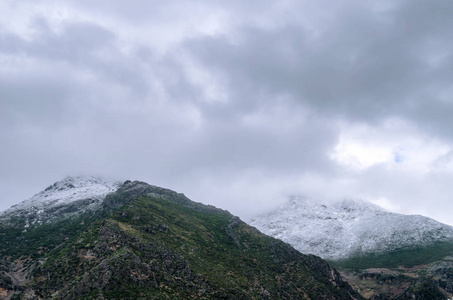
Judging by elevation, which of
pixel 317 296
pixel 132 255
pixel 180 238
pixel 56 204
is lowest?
pixel 317 296

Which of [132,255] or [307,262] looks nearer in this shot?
[132,255]

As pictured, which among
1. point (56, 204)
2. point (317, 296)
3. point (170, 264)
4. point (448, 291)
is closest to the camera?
point (170, 264)

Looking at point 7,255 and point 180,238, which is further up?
point 180,238

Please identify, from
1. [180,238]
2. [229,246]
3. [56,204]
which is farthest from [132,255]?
[56,204]

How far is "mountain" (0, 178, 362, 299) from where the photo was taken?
77688 millimetres

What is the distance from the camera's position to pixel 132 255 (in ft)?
274

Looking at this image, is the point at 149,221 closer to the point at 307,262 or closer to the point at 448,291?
the point at 307,262

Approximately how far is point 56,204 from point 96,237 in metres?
113

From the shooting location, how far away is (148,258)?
88625 mm

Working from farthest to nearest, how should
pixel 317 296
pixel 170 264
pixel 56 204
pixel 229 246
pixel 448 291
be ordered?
pixel 56 204, pixel 448 291, pixel 229 246, pixel 317 296, pixel 170 264

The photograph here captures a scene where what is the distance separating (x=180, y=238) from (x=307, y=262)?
194 ft

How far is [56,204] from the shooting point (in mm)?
186750

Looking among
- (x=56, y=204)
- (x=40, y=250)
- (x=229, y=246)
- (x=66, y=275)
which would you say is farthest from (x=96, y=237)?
(x=56, y=204)

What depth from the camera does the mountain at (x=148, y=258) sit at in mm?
77688
